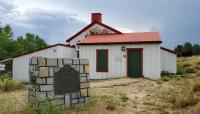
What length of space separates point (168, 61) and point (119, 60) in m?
3.92

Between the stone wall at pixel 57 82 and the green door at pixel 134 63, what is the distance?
10.8 metres

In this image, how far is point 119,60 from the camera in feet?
72.3

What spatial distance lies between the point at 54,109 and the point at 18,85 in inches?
291

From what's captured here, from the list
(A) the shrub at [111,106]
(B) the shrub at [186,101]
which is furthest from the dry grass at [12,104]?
(B) the shrub at [186,101]

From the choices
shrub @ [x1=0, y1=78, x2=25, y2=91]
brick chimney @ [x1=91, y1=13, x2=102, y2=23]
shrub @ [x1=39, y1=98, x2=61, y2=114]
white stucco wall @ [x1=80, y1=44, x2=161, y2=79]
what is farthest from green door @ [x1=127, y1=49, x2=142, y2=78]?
shrub @ [x1=39, y1=98, x2=61, y2=114]

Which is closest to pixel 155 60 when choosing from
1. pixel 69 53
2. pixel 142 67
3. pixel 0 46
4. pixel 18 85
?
pixel 142 67

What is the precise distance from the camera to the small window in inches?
882

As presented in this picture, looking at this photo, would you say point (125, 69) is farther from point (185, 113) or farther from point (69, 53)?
point (185, 113)

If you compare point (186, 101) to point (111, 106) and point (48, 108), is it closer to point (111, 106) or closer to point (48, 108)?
point (111, 106)

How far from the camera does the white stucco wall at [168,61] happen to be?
2378cm

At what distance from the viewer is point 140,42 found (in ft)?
69.9

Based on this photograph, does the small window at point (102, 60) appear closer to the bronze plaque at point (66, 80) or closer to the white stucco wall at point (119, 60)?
the white stucco wall at point (119, 60)

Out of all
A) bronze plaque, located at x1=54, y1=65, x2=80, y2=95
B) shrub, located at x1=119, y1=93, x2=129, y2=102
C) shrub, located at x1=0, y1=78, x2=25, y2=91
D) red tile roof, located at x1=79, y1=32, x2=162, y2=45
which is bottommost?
shrub, located at x1=119, y1=93, x2=129, y2=102

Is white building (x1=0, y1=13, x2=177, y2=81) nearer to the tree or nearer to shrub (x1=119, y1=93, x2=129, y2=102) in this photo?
shrub (x1=119, y1=93, x2=129, y2=102)
